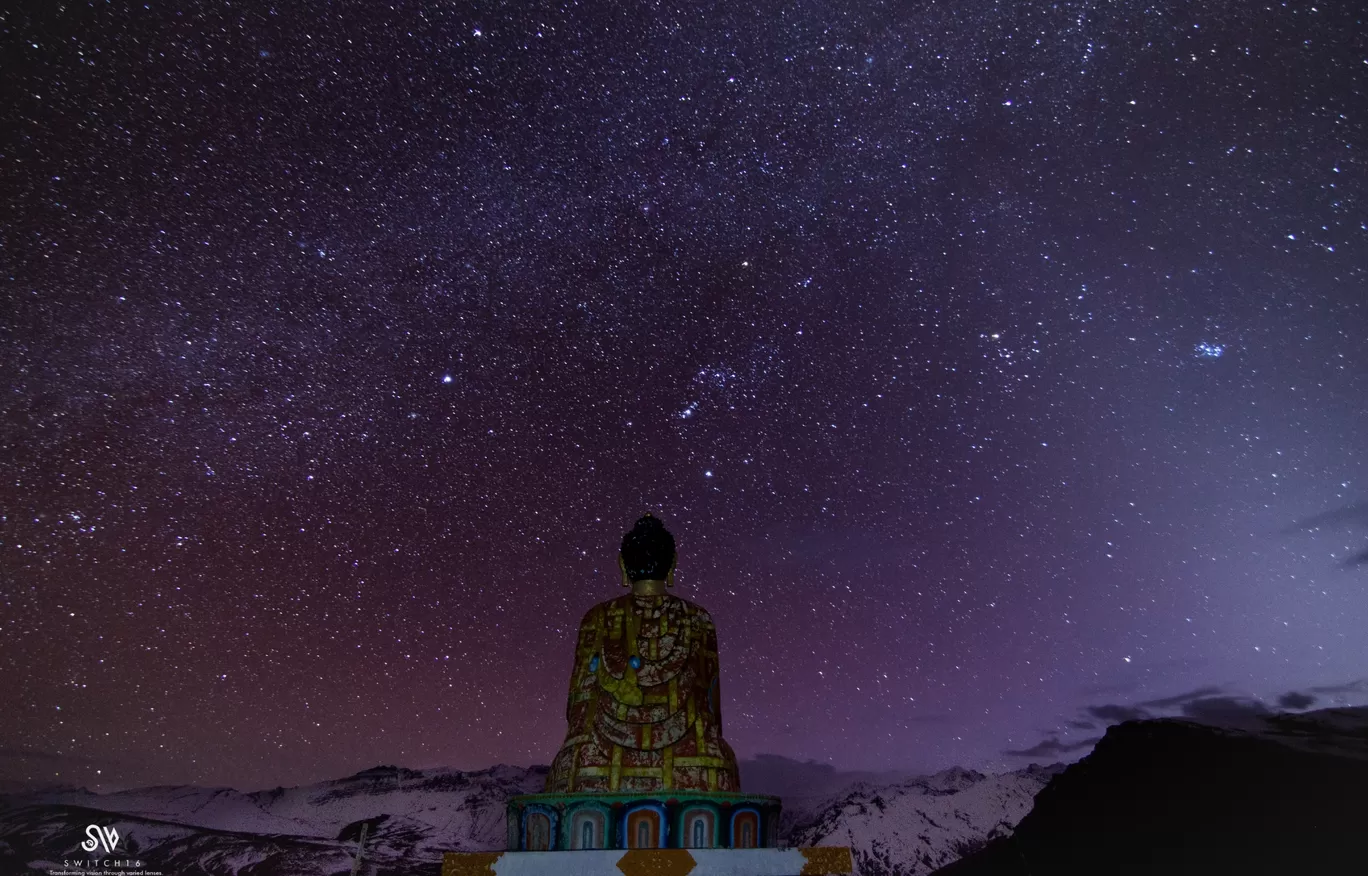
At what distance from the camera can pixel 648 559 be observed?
30.5ft

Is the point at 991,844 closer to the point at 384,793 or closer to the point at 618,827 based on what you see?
the point at 384,793

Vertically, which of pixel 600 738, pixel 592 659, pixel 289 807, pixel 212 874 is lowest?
pixel 212 874

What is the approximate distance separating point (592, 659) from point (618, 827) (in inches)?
87.9

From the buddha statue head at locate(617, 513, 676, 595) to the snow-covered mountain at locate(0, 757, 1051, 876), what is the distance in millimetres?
31398

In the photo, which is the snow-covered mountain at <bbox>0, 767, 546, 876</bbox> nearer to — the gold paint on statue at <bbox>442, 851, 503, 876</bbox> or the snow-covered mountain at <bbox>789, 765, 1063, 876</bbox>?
the snow-covered mountain at <bbox>789, 765, 1063, 876</bbox>

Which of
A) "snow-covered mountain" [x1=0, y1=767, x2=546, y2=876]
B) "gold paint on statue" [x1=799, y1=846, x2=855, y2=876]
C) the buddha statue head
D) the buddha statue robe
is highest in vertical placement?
the buddha statue head

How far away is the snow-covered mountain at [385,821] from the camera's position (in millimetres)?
40750

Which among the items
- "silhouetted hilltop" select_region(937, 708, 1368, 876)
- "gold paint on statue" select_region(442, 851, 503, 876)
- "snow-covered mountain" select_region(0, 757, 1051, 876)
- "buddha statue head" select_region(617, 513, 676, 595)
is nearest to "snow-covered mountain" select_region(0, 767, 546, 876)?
"snow-covered mountain" select_region(0, 757, 1051, 876)

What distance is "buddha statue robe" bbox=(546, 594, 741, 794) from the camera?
7.75 meters

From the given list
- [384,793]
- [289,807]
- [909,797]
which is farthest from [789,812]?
[289,807]

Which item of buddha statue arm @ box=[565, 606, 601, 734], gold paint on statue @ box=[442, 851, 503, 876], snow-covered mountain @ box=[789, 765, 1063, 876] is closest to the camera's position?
gold paint on statue @ box=[442, 851, 503, 876]

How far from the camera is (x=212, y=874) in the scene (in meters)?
40.5

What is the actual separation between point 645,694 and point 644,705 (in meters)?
0.13

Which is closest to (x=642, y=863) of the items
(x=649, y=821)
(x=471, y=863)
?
(x=471, y=863)
